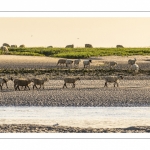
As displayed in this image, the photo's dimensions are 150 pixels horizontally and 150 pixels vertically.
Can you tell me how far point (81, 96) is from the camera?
22.8 m

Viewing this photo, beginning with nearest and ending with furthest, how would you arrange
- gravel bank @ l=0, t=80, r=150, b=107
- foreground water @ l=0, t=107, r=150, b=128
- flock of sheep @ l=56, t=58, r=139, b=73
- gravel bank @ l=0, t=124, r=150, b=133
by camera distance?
1. gravel bank @ l=0, t=124, r=150, b=133
2. foreground water @ l=0, t=107, r=150, b=128
3. gravel bank @ l=0, t=80, r=150, b=107
4. flock of sheep @ l=56, t=58, r=139, b=73

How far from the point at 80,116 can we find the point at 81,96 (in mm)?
4558

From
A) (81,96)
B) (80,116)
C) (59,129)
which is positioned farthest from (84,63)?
(59,129)

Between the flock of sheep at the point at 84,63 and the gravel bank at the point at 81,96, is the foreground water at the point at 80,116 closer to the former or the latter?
the gravel bank at the point at 81,96

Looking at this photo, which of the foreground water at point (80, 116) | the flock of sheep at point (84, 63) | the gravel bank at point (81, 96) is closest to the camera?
the foreground water at point (80, 116)

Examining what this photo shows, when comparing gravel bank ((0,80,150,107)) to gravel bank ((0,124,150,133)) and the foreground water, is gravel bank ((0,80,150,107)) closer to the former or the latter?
the foreground water

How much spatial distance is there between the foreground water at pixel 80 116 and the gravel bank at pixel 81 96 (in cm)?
98

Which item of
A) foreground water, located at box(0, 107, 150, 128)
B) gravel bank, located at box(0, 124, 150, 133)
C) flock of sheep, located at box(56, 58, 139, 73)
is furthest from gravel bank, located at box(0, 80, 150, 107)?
flock of sheep, located at box(56, 58, 139, 73)

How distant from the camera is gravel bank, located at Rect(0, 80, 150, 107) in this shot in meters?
21.2

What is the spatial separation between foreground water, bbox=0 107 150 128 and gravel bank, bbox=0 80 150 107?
0.98 m

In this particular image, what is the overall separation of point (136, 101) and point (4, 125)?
6906 millimetres

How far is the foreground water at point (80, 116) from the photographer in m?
17.0

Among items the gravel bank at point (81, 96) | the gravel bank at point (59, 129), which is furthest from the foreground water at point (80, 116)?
the gravel bank at point (81, 96)

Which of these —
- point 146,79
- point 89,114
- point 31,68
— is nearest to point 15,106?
point 89,114
